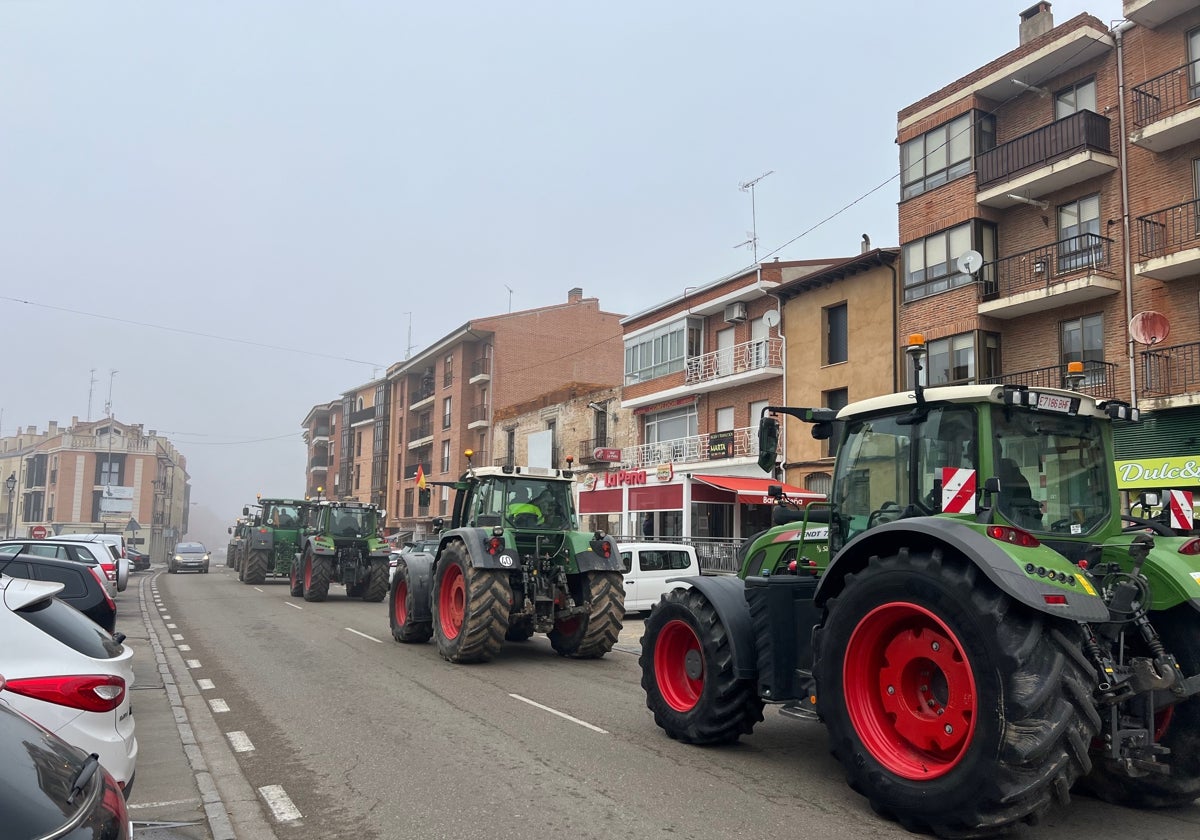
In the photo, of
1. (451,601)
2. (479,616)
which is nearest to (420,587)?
(451,601)

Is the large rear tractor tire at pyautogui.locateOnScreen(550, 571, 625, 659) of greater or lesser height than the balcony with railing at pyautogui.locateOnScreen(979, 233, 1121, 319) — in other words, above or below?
below

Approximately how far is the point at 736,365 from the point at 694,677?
76.8 feet

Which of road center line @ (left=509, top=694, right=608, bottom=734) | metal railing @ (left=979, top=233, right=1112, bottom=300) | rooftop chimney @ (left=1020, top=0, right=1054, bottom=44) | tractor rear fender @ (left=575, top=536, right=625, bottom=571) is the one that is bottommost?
road center line @ (left=509, top=694, right=608, bottom=734)

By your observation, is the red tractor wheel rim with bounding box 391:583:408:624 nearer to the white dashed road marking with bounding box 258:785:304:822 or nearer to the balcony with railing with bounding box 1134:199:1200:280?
the white dashed road marking with bounding box 258:785:304:822

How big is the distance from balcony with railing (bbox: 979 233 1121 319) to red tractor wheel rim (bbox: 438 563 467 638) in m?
14.5

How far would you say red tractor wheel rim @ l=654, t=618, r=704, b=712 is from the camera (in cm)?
707

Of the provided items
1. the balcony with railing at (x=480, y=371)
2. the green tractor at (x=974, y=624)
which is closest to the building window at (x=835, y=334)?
the green tractor at (x=974, y=624)

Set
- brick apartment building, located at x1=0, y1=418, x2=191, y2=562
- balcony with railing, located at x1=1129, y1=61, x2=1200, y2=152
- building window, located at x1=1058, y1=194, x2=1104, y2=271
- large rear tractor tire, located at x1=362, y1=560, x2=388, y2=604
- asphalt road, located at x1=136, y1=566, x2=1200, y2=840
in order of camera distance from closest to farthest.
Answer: asphalt road, located at x1=136, y1=566, x2=1200, y2=840
balcony with railing, located at x1=1129, y1=61, x2=1200, y2=152
building window, located at x1=1058, y1=194, x2=1104, y2=271
large rear tractor tire, located at x1=362, y1=560, x2=388, y2=604
brick apartment building, located at x1=0, y1=418, x2=191, y2=562

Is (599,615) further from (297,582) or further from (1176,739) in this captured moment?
(297,582)

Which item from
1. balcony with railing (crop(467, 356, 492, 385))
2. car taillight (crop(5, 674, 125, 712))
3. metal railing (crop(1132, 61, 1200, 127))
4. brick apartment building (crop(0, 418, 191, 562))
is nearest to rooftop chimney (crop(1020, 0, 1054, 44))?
metal railing (crop(1132, 61, 1200, 127))

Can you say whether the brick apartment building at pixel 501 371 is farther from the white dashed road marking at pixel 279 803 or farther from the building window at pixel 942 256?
the white dashed road marking at pixel 279 803

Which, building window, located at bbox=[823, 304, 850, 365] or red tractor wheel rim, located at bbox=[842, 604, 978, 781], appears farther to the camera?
building window, located at bbox=[823, 304, 850, 365]

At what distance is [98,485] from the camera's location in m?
80.1

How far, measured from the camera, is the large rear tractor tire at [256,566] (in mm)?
27812
